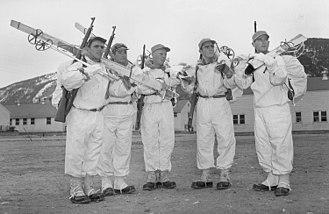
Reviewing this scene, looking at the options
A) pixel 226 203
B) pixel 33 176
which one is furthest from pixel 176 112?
pixel 226 203

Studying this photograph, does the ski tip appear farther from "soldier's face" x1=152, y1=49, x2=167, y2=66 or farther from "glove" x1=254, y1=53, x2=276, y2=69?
"glove" x1=254, y1=53, x2=276, y2=69

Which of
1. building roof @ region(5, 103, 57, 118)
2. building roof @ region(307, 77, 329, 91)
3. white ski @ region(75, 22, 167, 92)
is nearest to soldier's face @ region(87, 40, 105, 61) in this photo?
white ski @ region(75, 22, 167, 92)

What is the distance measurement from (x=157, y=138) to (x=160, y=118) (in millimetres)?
381

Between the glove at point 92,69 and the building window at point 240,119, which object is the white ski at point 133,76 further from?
the building window at point 240,119

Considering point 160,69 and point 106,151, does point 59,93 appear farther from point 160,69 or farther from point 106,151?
point 160,69

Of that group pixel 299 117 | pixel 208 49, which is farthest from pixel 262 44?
pixel 299 117

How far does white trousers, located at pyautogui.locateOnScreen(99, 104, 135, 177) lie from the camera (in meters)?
7.29

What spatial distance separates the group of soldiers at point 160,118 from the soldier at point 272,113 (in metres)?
0.02

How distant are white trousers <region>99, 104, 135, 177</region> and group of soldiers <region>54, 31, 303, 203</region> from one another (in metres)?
0.02

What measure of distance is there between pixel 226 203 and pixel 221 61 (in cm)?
261

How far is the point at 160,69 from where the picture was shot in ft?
26.1

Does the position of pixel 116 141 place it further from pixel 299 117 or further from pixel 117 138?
pixel 299 117

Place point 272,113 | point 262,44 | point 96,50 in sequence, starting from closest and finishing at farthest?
point 272,113, point 96,50, point 262,44

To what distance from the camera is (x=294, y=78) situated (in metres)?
7.07
